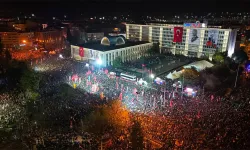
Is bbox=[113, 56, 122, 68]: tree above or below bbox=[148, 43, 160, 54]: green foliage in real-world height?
below

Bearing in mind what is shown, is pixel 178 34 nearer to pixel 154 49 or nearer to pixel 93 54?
pixel 154 49

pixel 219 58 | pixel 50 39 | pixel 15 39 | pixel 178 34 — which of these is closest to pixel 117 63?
pixel 178 34

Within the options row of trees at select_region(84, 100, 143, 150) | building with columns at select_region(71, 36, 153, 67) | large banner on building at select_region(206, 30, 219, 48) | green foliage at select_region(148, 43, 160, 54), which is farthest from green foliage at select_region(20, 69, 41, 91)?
large banner on building at select_region(206, 30, 219, 48)

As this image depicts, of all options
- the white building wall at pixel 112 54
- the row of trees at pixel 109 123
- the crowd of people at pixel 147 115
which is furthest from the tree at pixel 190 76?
the white building wall at pixel 112 54

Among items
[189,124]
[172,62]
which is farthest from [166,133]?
[172,62]

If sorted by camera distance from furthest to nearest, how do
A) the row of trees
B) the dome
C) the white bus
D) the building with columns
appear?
the dome < the building with columns < the white bus < the row of trees

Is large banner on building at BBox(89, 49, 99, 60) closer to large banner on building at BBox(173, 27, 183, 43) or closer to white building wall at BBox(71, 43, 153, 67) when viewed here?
white building wall at BBox(71, 43, 153, 67)

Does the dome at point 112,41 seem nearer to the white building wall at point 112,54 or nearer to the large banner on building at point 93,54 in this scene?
the white building wall at point 112,54
